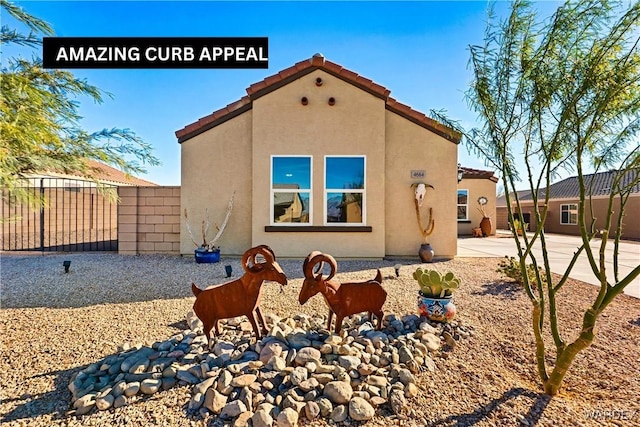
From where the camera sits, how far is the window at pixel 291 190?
27.2 ft

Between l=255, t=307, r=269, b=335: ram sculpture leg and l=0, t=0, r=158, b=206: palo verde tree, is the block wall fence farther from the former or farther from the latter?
l=255, t=307, r=269, b=335: ram sculpture leg

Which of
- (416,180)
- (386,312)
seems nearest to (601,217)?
(416,180)

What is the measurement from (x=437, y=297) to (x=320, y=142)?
5.70 meters

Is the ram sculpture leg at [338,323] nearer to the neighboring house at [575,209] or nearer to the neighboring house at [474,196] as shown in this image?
the neighboring house at [474,196]

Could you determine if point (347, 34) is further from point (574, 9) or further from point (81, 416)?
point (81, 416)

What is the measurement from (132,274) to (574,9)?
8315mm

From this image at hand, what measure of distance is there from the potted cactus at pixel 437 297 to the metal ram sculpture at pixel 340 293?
2.41ft

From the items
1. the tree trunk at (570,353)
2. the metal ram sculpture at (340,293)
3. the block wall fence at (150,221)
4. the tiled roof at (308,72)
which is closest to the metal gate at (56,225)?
the block wall fence at (150,221)

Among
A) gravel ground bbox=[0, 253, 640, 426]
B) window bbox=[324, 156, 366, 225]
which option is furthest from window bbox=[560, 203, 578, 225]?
window bbox=[324, 156, 366, 225]

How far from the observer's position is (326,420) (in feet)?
7.44

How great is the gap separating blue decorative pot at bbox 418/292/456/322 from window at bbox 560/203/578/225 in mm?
21149

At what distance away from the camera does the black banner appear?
505cm

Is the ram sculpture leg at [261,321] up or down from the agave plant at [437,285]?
down

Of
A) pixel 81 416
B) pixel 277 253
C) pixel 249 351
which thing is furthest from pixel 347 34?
pixel 81 416
